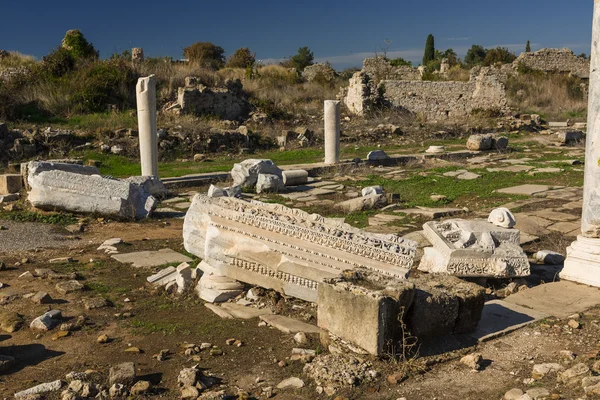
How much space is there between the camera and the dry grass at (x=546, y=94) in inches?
1117

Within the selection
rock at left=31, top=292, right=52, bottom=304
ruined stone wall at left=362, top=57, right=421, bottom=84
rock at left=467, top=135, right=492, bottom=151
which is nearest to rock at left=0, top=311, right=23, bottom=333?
rock at left=31, top=292, right=52, bottom=304

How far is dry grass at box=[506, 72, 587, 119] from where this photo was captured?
28.4m

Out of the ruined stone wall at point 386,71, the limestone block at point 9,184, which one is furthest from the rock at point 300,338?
the ruined stone wall at point 386,71

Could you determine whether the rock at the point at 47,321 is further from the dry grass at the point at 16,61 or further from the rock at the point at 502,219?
the dry grass at the point at 16,61

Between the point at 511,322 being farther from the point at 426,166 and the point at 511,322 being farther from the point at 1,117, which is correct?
the point at 1,117

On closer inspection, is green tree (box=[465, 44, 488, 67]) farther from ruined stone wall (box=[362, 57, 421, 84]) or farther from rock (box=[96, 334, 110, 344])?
rock (box=[96, 334, 110, 344])

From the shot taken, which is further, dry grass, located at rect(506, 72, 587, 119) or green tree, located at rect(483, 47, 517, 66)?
green tree, located at rect(483, 47, 517, 66)

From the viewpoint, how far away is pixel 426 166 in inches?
597

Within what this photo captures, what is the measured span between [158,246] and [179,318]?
2.81m

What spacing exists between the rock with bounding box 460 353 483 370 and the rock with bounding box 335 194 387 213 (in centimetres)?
570

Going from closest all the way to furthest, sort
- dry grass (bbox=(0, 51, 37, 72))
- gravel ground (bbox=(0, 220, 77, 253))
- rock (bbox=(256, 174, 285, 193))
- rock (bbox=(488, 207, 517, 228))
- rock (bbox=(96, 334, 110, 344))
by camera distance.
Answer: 1. rock (bbox=(96, 334, 110, 344))
2. rock (bbox=(488, 207, 517, 228))
3. gravel ground (bbox=(0, 220, 77, 253))
4. rock (bbox=(256, 174, 285, 193))
5. dry grass (bbox=(0, 51, 37, 72))

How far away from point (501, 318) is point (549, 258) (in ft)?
7.37

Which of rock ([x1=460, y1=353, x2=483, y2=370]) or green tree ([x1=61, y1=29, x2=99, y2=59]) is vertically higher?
green tree ([x1=61, y1=29, x2=99, y2=59])

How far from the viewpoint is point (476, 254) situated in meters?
5.70
